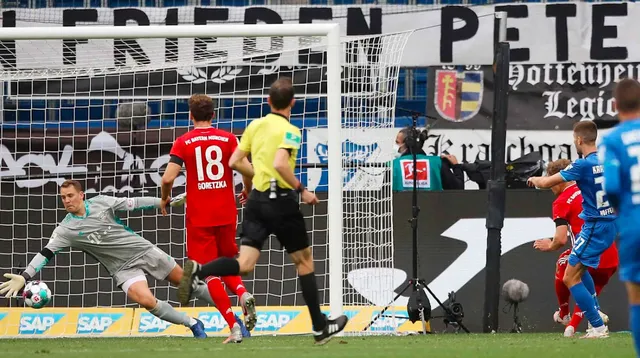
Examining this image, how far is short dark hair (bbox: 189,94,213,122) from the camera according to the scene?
9.51 m

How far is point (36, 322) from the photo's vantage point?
12.0 metres

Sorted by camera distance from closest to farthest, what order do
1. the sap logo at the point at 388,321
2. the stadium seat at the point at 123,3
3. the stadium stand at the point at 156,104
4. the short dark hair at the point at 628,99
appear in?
1. the short dark hair at the point at 628,99
2. the sap logo at the point at 388,321
3. the stadium stand at the point at 156,104
4. the stadium seat at the point at 123,3

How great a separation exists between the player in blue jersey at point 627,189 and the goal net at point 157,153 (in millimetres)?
5636

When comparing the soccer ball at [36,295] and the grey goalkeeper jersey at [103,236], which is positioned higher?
the grey goalkeeper jersey at [103,236]

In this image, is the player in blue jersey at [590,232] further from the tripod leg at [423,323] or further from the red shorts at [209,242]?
the red shorts at [209,242]

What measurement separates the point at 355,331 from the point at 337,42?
299 cm

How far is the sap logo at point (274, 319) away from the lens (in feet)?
39.6

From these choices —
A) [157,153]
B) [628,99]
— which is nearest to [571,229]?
[157,153]

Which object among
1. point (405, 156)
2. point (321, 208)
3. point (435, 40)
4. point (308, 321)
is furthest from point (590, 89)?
point (308, 321)

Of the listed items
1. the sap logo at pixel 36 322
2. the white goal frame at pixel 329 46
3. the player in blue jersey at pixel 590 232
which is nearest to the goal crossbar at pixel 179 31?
the white goal frame at pixel 329 46

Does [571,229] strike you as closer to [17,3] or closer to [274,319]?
[274,319]

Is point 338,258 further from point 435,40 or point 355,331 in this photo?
point 435,40

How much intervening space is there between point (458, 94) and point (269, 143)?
20.4ft

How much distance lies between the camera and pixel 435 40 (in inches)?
549
